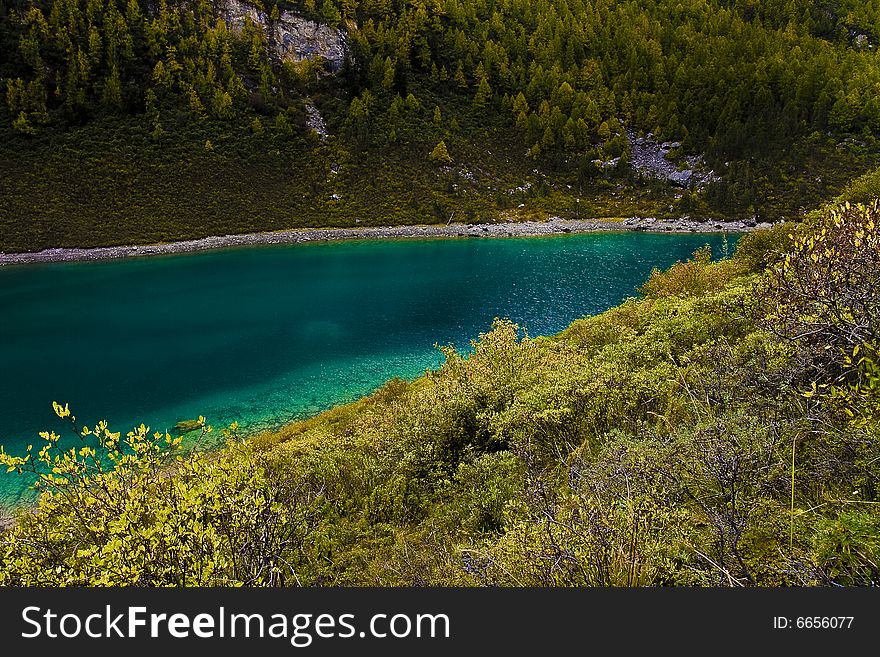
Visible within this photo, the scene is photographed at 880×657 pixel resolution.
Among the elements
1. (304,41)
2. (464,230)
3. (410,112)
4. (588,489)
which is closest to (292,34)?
(304,41)

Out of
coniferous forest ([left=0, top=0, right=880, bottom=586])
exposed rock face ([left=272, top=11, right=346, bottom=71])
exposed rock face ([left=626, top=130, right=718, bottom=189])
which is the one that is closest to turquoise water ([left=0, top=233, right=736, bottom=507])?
coniferous forest ([left=0, top=0, right=880, bottom=586])

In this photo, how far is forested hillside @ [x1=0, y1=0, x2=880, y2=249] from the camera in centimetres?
10075

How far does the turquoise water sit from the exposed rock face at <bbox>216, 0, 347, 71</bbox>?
7914 cm

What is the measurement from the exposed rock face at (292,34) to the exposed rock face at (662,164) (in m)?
83.8

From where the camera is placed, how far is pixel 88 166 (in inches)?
3883

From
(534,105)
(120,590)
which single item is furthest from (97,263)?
(534,105)

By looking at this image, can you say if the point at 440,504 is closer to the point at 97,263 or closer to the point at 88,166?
the point at 97,263

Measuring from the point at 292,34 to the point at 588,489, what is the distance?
15898 centimetres

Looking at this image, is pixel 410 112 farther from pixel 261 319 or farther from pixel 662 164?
pixel 261 319

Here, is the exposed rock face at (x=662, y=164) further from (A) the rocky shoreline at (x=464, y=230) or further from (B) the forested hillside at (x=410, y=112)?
(A) the rocky shoreline at (x=464, y=230)

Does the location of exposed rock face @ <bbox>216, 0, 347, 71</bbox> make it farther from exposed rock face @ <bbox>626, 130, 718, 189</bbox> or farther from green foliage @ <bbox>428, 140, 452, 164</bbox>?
exposed rock face @ <bbox>626, 130, 718, 189</bbox>

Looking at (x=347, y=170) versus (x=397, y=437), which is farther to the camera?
(x=347, y=170)

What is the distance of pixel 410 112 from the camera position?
128 metres

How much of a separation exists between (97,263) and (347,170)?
5596 centimetres
